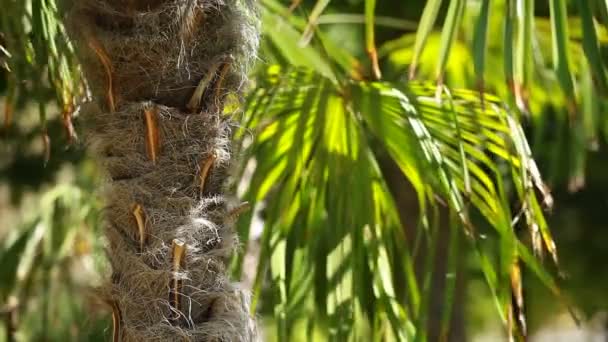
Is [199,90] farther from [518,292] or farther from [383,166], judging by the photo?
[383,166]

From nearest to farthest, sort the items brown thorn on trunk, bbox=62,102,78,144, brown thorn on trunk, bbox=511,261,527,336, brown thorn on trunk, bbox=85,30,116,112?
brown thorn on trunk, bbox=85,30,116,112, brown thorn on trunk, bbox=511,261,527,336, brown thorn on trunk, bbox=62,102,78,144

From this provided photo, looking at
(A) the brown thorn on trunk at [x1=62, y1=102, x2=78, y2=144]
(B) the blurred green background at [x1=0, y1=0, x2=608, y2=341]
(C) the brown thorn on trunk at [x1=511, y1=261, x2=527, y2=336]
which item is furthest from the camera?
(B) the blurred green background at [x1=0, y1=0, x2=608, y2=341]

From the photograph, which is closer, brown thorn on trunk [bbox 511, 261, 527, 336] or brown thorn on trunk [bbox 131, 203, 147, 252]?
brown thorn on trunk [bbox 131, 203, 147, 252]

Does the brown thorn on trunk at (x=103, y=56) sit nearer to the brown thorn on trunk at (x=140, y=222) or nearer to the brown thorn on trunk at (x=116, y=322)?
the brown thorn on trunk at (x=140, y=222)

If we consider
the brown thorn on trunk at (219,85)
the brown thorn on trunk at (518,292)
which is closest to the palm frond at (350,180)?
the brown thorn on trunk at (518,292)

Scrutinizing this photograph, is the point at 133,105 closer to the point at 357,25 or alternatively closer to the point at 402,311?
the point at 402,311

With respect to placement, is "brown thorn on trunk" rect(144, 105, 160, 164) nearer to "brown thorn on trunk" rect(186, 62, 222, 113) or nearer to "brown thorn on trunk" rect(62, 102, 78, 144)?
"brown thorn on trunk" rect(186, 62, 222, 113)

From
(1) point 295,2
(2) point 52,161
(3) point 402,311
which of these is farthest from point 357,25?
(1) point 295,2

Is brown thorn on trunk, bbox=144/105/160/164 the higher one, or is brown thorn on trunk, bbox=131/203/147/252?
brown thorn on trunk, bbox=144/105/160/164

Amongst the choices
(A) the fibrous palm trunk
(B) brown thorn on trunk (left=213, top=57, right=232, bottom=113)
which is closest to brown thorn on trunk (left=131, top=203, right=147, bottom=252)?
(A) the fibrous palm trunk
